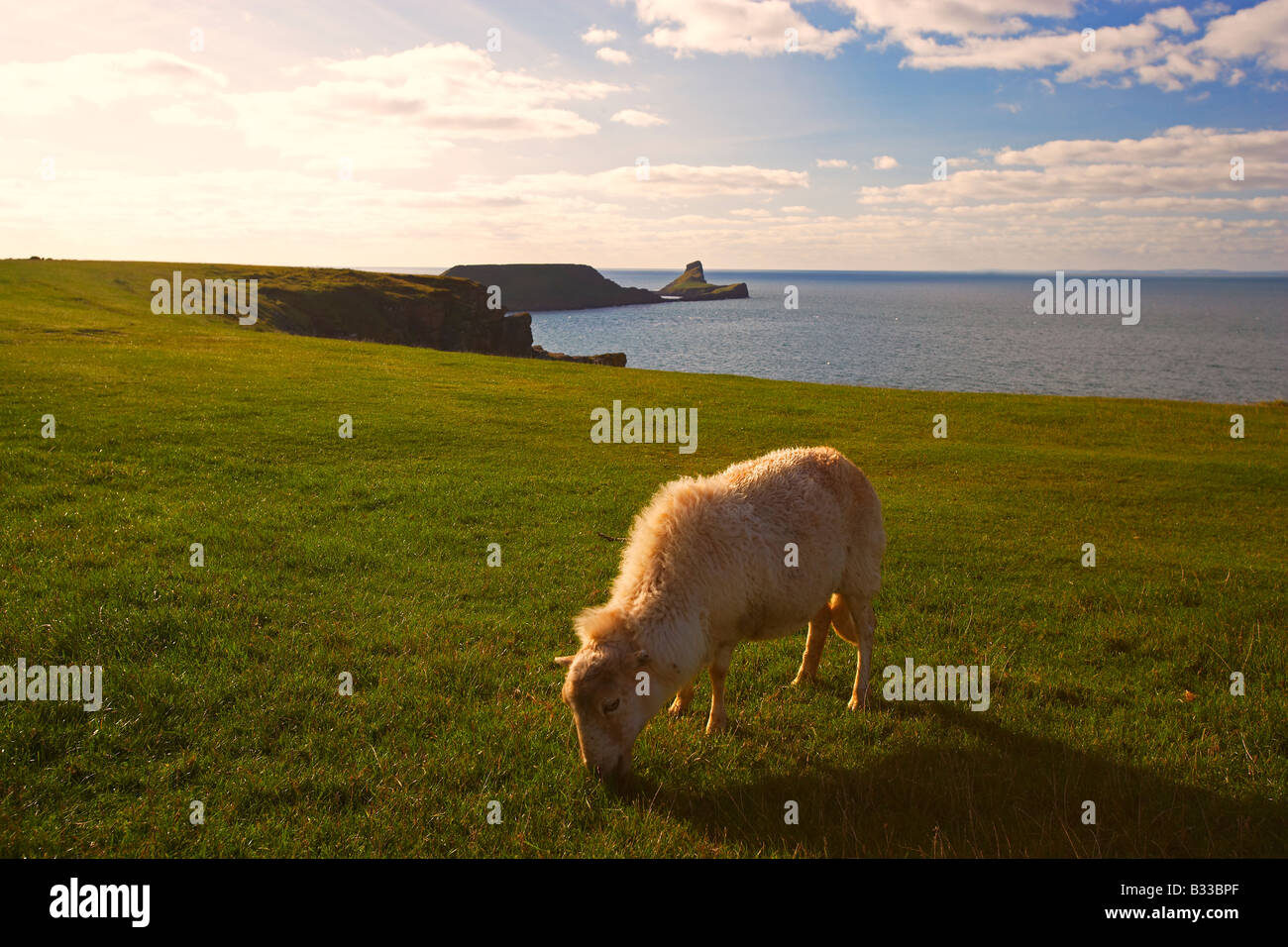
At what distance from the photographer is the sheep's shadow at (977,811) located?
5438 mm

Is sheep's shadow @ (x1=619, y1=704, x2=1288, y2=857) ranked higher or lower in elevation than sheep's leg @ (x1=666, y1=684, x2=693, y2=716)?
lower

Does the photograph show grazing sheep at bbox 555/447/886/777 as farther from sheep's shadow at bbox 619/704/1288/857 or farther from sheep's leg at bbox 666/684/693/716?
sheep's shadow at bbox 619/704/1288/857

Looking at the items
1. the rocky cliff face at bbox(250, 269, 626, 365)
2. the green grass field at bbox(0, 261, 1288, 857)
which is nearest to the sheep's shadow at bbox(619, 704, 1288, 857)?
the green grass field at bbox(0, 261, 1288, 857)

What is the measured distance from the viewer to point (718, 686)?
7.05m

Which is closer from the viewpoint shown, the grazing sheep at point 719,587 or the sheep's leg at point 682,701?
the grazing sheep at point 719,587

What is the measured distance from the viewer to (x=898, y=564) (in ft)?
42.0

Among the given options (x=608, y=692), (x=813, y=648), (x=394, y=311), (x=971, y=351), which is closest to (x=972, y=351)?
(x=971, y=351)

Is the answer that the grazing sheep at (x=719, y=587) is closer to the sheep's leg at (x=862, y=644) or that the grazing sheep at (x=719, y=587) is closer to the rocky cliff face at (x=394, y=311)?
the sheep's leg at (x=862, y=644)

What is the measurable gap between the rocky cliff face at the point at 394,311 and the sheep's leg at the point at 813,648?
6013cm

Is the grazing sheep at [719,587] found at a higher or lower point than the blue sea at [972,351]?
lower

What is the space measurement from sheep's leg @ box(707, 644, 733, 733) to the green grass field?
261 millimetres

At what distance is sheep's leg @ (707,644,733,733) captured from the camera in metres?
6.98

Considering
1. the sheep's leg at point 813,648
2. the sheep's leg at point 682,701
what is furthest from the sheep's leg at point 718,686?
the sheep's leg at point 813,648

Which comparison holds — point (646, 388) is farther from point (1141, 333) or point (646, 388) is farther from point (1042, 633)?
point (1141, 333)
